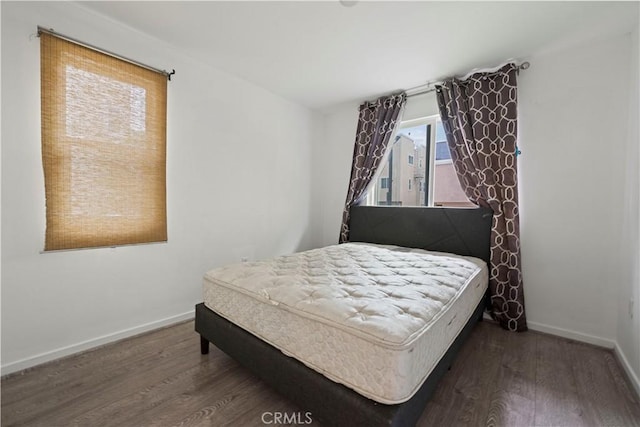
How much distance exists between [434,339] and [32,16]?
3136mm

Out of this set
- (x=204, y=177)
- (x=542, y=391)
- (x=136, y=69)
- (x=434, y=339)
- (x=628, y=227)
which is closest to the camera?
(x=434, y=339)

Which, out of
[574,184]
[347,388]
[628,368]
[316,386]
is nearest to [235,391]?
[316,386]

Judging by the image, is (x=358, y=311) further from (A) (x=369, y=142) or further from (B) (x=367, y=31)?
(A) (x=369, y=142)

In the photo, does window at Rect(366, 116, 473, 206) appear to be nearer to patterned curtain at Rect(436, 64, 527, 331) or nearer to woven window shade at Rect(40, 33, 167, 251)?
patterned curtain at Rect(436, 64, 527, 331)

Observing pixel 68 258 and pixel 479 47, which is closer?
pixel 68 258

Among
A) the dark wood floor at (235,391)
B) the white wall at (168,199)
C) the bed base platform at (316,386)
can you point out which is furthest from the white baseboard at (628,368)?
the white wall at (168,199)

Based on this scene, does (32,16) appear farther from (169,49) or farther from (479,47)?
(479,47)

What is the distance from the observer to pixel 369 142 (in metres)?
3.42

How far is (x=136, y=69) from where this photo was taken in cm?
214

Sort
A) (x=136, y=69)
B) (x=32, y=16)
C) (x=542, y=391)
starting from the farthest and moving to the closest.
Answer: (x=136, y=69) → (x=32, y=16) → (x=542, y=391)

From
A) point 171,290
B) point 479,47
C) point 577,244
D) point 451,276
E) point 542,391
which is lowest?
point 542,391

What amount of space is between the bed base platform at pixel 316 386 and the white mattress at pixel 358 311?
36 mm

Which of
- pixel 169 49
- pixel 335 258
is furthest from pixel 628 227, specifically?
pixel 169 49

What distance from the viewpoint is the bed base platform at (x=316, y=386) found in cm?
97
